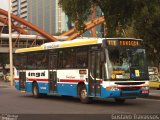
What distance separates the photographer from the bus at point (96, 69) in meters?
19.8

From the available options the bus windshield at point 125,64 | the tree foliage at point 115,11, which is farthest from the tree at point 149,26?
the bus windshield at point 125,64

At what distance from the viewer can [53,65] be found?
2439 cm

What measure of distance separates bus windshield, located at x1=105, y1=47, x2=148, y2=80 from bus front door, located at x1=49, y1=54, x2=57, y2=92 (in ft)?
16.6

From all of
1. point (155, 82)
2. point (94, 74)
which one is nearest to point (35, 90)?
point (94, 74)

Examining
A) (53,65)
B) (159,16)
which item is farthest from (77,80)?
(159,16)

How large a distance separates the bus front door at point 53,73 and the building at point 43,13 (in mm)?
126284

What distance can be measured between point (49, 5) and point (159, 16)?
128 m

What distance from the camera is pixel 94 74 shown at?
814 inches

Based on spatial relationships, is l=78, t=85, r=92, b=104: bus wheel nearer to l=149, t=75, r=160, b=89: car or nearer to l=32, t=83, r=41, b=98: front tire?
l=32, t=83, r=41, b=98: front tire

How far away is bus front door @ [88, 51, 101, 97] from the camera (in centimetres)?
2038

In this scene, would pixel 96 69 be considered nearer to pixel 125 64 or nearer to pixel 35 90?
pixel 125 64

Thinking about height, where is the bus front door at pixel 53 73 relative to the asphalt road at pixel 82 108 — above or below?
above

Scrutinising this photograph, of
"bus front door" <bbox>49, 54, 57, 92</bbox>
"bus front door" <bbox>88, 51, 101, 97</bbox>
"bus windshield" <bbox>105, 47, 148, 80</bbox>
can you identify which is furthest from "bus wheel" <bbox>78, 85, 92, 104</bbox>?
"bus front door" <bbox>49, 54, 57, 92</bbox>

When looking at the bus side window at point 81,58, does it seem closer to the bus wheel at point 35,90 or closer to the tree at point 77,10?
the bus wheel at point 35,90
